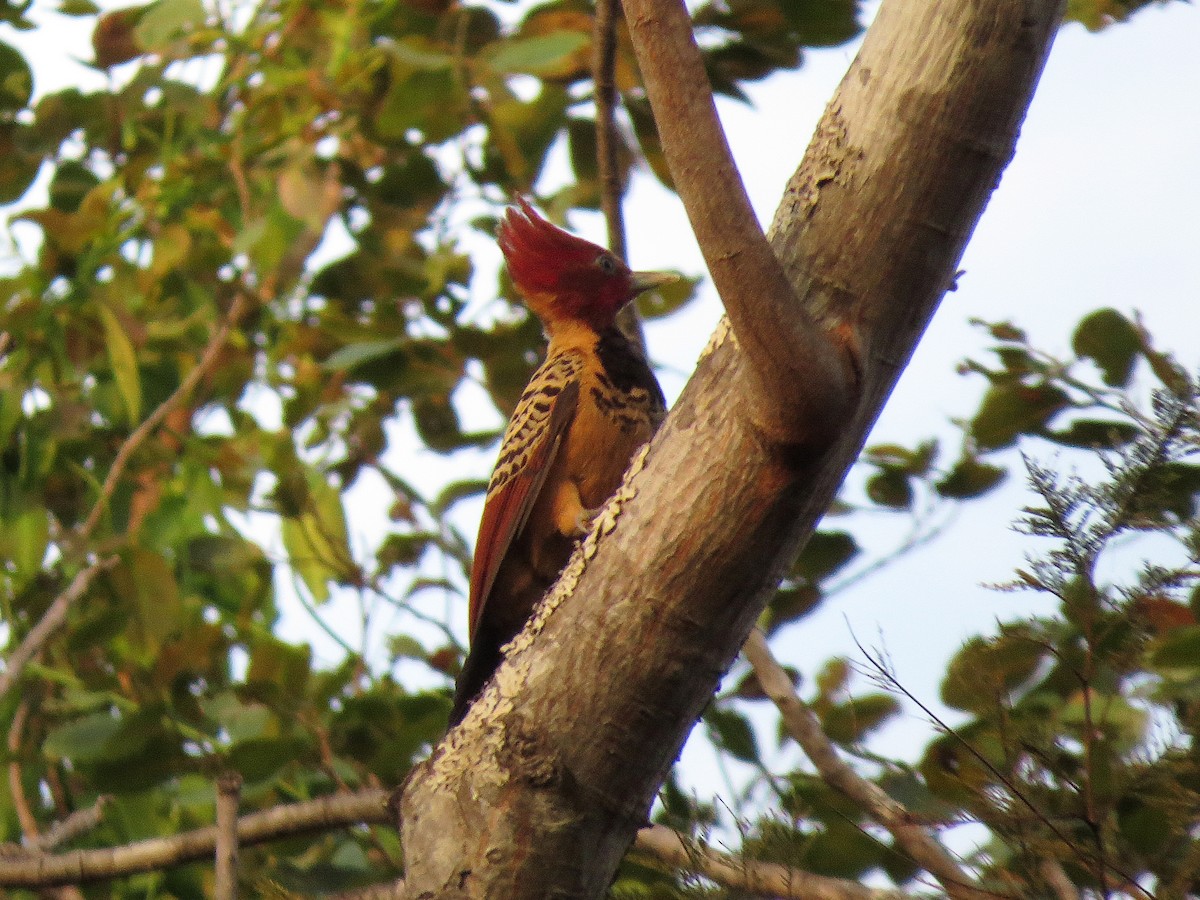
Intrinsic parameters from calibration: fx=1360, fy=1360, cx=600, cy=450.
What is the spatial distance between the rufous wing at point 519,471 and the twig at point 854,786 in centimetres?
65

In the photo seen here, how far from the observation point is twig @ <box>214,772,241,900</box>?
2387 millimetres

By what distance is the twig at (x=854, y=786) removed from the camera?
7.77 feet

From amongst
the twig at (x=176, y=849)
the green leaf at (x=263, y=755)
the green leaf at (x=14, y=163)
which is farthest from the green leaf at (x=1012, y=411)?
the green leaf at (x=14, y=163)

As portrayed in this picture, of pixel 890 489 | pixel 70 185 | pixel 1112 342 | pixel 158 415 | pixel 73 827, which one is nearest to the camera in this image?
pixel 1112 342

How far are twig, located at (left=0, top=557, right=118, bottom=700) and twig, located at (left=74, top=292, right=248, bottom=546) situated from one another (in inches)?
4.2

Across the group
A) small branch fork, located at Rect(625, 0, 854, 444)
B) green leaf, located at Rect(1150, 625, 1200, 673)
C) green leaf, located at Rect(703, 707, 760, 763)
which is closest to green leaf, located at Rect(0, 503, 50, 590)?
green leaf, located at Rect(703, 707, 760, 763)

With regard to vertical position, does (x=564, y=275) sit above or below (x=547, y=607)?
above

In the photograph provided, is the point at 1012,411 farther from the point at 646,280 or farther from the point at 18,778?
the point at 18,778

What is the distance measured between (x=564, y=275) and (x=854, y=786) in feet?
5.93

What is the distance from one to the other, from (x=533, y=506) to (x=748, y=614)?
5.04 ft

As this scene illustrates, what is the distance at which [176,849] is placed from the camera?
9.45 feet

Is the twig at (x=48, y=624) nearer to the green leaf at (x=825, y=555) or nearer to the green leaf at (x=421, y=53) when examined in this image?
the green leaf at (x=421, y=53)

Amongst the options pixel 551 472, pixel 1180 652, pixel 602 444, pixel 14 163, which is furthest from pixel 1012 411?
pixel 14 163

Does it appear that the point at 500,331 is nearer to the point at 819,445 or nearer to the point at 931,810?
the point at 931,810
